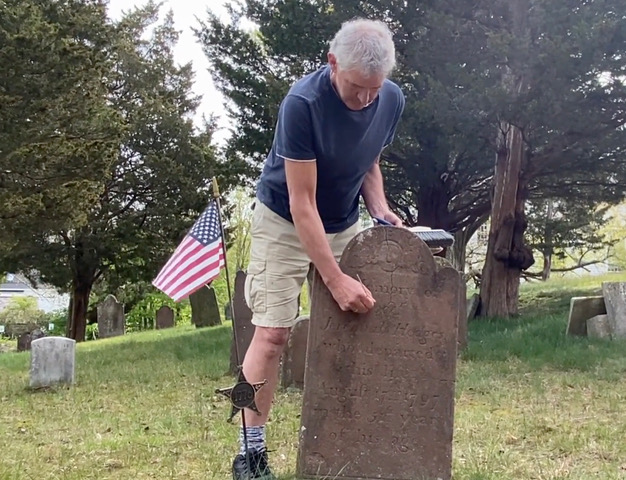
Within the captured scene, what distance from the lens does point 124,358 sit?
10.2 metres

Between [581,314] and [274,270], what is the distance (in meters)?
7.17

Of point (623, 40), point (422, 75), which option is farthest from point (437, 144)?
point (623, 40)

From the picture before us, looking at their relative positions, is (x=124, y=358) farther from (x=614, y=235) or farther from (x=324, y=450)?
(x=614, y=235)

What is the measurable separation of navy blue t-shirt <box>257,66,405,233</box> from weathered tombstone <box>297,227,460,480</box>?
0.75ft

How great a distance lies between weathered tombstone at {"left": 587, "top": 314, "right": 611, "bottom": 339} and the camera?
9016mm

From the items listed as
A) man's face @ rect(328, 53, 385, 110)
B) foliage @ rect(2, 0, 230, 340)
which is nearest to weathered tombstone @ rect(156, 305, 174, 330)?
Answer: foliage @ rect(2, 0, 230, 340)

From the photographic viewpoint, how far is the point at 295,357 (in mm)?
6512

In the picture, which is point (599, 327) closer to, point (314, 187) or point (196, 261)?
point (196, 261)

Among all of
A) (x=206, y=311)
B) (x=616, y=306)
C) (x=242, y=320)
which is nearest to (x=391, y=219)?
(x=242, y=320)

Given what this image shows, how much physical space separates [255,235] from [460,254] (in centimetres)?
1718

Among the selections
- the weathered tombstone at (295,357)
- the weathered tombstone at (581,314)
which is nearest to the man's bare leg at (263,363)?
the weathered tombstone at (295,357)

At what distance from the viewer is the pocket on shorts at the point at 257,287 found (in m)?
3.27

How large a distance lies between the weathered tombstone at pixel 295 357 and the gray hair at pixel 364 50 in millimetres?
3694

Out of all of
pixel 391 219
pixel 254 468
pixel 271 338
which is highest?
pixel 391 219
